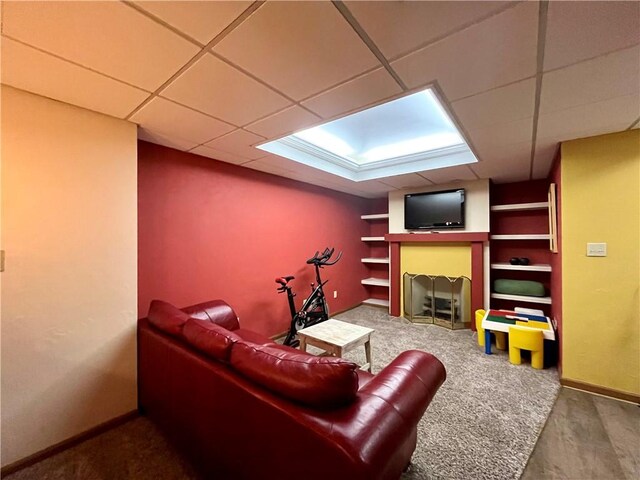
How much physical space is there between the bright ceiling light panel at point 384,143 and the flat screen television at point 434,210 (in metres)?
0.97

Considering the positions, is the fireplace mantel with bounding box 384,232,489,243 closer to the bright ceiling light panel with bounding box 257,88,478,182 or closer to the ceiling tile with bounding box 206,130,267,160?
the bright ceiling light panel with bounding box 257,88,478,182

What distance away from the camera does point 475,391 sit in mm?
2354

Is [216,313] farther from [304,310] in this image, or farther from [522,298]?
[522,298]

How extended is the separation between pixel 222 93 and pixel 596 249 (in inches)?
129

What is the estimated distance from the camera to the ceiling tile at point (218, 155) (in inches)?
106

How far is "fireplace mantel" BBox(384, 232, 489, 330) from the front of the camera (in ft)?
13.0

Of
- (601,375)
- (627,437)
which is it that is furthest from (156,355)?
(601,375)

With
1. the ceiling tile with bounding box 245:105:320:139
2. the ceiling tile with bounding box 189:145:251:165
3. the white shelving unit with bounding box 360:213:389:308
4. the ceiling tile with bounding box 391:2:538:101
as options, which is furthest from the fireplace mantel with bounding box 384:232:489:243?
the ceiling tile with bounding box 245:105:320:139

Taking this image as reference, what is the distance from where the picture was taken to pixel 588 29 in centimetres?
114

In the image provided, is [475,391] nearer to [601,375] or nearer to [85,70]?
[601,375]

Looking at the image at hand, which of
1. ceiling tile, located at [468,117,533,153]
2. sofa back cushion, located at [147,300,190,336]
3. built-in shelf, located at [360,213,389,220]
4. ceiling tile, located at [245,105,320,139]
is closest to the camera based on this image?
sofa back cushion, located at [147,300,190,336]

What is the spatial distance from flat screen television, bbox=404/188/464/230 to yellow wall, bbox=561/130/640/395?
5.53 ft

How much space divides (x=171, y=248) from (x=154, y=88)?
155 cm

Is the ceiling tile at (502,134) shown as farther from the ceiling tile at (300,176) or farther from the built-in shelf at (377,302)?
the built-in shelf at (377,302)
